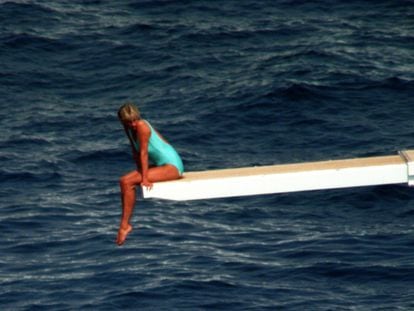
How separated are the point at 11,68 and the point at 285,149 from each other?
10.9 metres

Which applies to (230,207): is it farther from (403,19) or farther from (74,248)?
(403,19)

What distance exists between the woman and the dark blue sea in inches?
525

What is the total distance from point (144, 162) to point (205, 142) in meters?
22.0

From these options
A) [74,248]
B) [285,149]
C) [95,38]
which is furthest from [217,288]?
[95,38]

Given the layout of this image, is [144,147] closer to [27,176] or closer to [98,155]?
[27,176]

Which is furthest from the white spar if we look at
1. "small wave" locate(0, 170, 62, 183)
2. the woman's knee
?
"small wave" locate(0, 170, 62, 183)

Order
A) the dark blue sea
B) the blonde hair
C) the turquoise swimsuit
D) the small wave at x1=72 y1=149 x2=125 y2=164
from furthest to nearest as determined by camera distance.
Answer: the small wave at x1=72 y1=149 x2=125 y2=164 < the dark blue sea < the turquoise swimsuit < the blonde hair

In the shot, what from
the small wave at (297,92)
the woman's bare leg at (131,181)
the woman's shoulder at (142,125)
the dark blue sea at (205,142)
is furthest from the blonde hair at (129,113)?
the small wave at (297,92)

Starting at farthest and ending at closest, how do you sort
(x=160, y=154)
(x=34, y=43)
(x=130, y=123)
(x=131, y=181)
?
(x=34, y=43), (x=160, y=154), (x=131, y=181), (x=130, y=123)

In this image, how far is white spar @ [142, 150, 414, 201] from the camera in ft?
69.2

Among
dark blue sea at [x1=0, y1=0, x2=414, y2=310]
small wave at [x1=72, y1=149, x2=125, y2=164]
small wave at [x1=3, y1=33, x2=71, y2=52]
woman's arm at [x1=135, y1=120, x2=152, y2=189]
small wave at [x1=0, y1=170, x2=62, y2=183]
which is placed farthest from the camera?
small wave at [x1=3, y1=33, x2=71, y2=52]

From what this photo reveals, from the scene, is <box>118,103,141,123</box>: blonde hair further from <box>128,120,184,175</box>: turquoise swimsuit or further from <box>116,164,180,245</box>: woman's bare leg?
<box>116,164,180,245</box>: woman's bare leg

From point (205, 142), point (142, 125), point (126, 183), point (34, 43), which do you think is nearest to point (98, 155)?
point (205, 142)

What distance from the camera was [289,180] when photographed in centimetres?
2114
